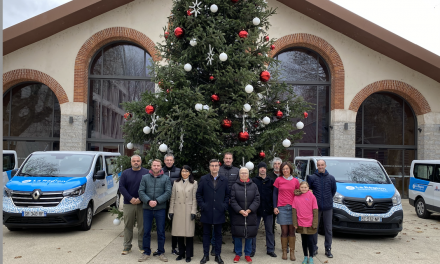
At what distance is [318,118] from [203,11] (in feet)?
31.4

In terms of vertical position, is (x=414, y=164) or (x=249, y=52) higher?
(x=249, y=52)

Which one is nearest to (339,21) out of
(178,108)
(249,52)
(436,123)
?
(436,123)

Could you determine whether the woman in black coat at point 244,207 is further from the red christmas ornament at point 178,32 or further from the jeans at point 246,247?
the red christmas ornament at point 178,32

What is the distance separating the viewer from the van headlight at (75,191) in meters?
7.76

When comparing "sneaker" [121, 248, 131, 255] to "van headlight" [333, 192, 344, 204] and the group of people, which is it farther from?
"van headlight" [333, 192, 344, 204]

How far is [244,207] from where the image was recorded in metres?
6.03

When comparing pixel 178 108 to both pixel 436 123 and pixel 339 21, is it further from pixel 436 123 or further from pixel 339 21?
pixel 436 123

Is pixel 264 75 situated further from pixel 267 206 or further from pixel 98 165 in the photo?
pixel 98 165

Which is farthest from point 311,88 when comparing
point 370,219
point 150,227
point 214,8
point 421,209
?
point 150,227

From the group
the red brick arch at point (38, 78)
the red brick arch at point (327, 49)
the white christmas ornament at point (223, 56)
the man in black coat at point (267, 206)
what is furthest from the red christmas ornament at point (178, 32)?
the red brick arch at point (38, 78)

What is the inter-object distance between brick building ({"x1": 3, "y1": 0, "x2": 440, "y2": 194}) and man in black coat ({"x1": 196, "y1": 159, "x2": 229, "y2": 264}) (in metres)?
10.1

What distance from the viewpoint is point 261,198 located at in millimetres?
6520

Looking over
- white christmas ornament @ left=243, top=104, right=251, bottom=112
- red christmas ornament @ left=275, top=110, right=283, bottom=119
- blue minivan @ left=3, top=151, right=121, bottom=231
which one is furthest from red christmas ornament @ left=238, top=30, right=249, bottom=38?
blue minivan @ left=3, top=151, right=121, bottom=231

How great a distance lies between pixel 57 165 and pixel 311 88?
1114 centimetres
